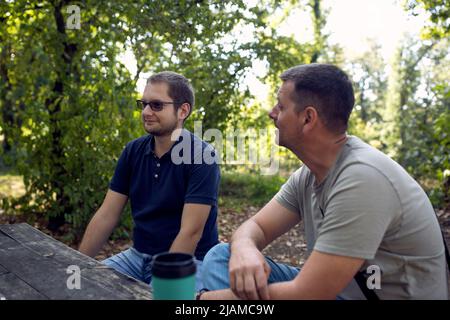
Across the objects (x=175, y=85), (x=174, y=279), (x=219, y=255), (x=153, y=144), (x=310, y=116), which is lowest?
(x=219, y=255)

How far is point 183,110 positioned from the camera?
2.65m

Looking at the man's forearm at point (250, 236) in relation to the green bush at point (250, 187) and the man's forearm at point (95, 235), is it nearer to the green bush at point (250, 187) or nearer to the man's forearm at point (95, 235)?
the man's forearm at point (95, 235)

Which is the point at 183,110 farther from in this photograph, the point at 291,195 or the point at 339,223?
the point at 339,223

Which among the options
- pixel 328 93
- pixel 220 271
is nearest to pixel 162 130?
pixel 220 271

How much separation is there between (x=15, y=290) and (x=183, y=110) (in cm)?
147

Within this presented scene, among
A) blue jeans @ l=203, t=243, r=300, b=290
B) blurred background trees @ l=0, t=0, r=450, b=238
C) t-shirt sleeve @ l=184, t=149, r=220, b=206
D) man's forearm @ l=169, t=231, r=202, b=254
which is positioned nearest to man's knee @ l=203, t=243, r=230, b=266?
blue jeans @ l=203, t=243, r=300, b=290

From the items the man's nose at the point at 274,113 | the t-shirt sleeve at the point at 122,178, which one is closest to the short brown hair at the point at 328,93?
the man's nose at the point at 274,113

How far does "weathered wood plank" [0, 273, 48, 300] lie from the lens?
1.47 meters

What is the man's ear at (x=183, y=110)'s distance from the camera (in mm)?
2635

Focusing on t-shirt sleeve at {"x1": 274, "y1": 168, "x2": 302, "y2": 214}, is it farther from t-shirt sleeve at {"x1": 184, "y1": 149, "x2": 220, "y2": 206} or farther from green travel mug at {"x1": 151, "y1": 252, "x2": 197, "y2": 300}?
green travel mug at {"x1": 151, "y1": 252, "x2": 197, "y2": 300}

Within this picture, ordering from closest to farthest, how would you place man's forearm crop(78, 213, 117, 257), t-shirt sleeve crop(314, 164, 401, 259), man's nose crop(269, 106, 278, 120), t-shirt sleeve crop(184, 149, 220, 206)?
t-shirt sleeve crop(314, 164, 401, 259) < man's nose crop(269, 106, 278, 120) < t-shirt sleeve crop(184, 149, 220, 206) < man's forearm crop(78, 213, 117, 257)

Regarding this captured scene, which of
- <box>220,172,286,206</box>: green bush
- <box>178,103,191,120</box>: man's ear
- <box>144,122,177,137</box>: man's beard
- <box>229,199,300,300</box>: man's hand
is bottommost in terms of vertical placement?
<box>220,172,286,206</box>: green bush

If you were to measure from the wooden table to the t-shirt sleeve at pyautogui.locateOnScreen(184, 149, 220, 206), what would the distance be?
0.70 meters

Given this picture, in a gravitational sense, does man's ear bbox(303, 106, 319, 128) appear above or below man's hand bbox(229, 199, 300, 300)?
above
